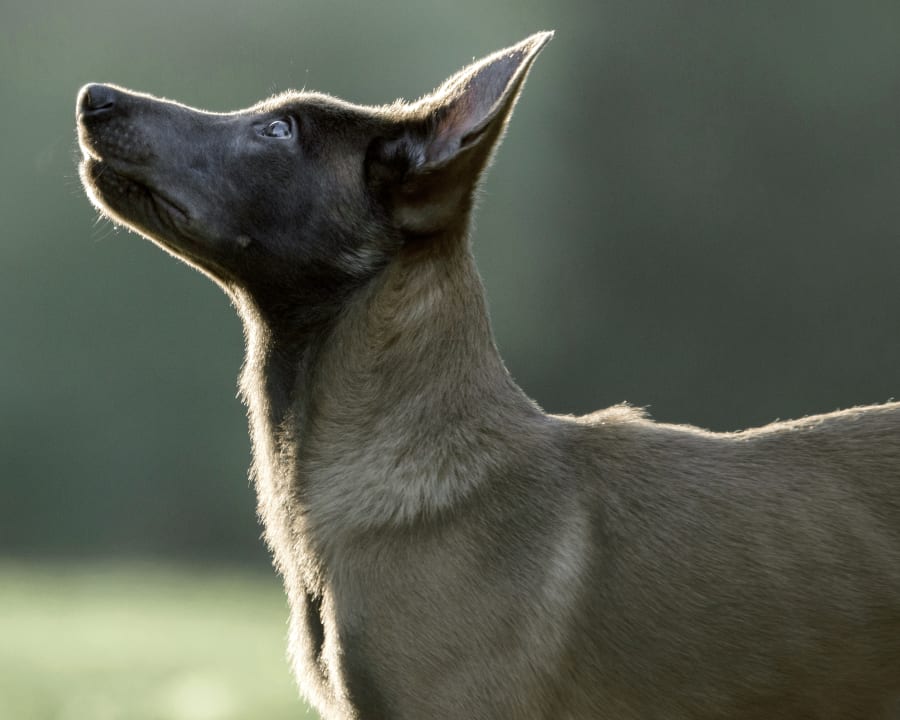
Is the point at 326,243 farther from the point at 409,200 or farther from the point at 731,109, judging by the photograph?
the point at 731,109

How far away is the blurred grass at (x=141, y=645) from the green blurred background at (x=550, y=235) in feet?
10.0

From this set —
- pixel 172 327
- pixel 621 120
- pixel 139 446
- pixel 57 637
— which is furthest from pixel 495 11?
pixel 57 637

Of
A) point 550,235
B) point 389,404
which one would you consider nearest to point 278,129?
point 389,404

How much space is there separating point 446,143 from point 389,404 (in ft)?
2.88

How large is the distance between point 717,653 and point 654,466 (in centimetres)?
64

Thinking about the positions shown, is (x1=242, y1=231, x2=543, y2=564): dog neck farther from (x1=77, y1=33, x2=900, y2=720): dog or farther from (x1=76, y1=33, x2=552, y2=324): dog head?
(x1=76, y1=33, x2=552, y2=324): dog head

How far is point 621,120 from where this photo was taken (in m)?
18.5

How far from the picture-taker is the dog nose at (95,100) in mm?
4613

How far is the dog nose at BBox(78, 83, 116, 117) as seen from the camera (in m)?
4.61

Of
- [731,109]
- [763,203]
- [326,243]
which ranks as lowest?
[326,243]

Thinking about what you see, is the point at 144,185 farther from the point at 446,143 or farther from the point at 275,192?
the point at 446,143

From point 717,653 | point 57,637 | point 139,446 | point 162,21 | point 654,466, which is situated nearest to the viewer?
point 717,653

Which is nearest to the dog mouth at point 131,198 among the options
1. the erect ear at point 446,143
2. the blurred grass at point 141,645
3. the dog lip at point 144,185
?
the dog lip at point 144,185

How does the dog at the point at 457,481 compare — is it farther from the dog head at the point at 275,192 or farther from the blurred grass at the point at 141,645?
the blurred grass at the point at 141,645
